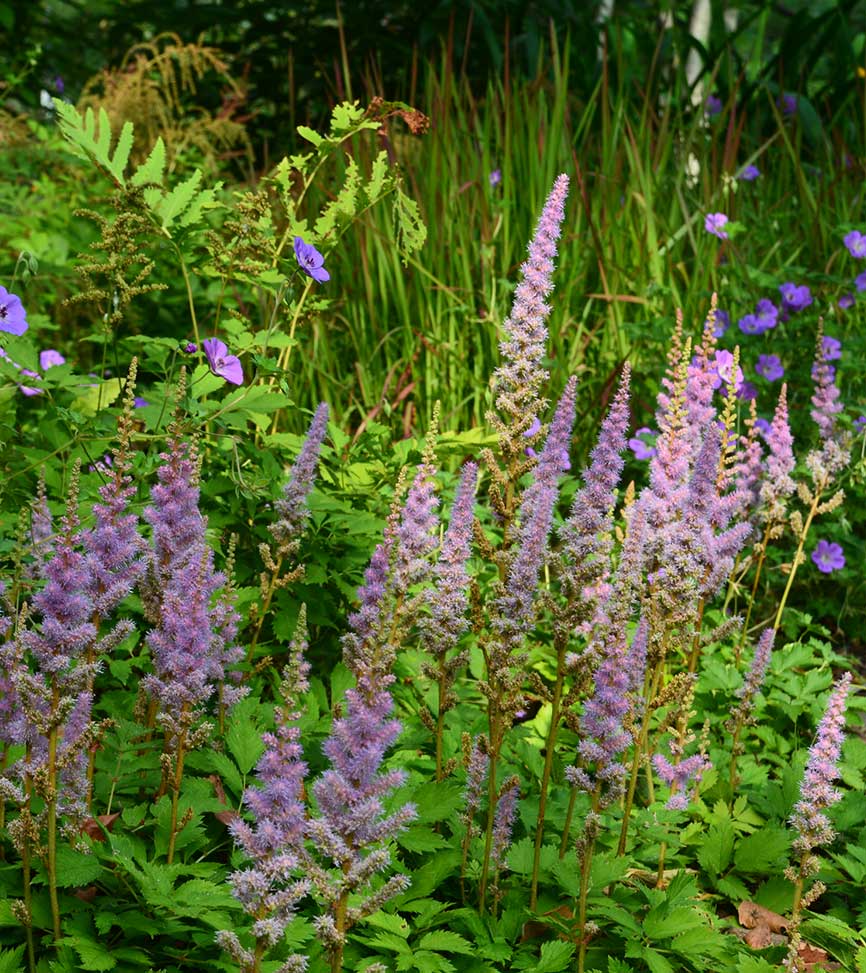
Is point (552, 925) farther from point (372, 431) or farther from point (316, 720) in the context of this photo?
point (372, 431)

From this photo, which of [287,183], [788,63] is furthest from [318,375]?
[788,63]

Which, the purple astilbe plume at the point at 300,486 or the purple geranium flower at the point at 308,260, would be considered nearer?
the purple astilbe plume at the point at 300,486

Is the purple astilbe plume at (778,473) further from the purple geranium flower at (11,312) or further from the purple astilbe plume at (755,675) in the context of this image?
the purple geranium flower at (11,312)

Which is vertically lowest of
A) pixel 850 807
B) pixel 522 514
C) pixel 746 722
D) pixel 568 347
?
pixel 850 807

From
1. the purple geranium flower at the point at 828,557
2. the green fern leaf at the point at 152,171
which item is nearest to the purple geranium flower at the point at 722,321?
the purple geranium flower at the point at 828,557

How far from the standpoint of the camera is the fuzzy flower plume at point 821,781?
7.13ft

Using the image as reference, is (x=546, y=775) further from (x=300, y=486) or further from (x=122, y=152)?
(x=122, y=152)

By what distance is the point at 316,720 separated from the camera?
100 inches

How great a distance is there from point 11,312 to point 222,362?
62 centimetres

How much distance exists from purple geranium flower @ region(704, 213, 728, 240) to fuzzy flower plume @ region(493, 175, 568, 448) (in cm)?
278

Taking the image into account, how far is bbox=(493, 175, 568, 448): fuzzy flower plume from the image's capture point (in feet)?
7.14

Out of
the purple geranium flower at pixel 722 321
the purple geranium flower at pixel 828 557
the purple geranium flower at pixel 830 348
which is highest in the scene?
the purple geranium flower at pixel 830 348

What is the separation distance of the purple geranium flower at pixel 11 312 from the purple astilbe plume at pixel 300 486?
1055 millimetres

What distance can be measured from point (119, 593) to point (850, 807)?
1998 mm
